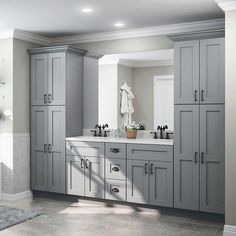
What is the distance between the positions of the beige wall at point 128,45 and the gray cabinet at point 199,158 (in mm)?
1093

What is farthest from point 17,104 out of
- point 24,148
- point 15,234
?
point 15,234

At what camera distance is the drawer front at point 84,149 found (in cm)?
510

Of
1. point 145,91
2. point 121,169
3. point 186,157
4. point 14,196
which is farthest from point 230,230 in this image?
point 14,196

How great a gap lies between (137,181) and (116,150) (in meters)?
0.49

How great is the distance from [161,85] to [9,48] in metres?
2.22

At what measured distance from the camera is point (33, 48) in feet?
18.6

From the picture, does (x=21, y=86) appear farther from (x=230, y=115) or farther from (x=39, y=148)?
(x=230, y=115)

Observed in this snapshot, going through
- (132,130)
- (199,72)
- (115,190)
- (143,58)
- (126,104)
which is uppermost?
(143,58)

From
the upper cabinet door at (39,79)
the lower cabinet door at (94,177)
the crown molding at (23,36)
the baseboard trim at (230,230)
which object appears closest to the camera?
the baseboard trim at (230,230)

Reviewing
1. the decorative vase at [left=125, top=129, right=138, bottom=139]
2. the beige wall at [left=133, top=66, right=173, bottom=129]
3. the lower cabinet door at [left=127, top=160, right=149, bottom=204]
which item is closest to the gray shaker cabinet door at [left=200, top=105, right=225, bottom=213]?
the lower cabinet door at [left=127, top=160, right=149, bottom=204]

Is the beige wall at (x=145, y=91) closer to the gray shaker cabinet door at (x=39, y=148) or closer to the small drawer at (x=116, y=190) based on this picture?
the small drawer at (x=116, y=190)

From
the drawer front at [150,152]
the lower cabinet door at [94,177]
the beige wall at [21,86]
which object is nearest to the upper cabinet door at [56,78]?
the beige wall at [21,86]

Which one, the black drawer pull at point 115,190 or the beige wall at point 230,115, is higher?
the beige wall at point 230,115

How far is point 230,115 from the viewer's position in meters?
3.86
